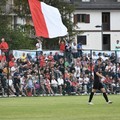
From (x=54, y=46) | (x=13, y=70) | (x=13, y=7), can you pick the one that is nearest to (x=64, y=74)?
(x=13, y=70)

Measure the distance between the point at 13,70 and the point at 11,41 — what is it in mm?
27344

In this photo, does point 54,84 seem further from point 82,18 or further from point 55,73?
point 82,18

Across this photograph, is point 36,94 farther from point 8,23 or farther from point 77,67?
point 8,23

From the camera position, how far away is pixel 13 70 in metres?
38.7

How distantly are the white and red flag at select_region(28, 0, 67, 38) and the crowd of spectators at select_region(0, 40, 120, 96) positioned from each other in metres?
7.31

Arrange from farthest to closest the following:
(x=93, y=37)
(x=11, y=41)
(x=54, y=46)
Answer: (x=93, y=37)
(x=54, y=46)
(x=11, y=41)

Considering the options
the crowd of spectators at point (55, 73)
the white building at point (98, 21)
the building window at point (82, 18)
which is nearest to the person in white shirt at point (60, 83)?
the crowd of spectators at point (55, 73)

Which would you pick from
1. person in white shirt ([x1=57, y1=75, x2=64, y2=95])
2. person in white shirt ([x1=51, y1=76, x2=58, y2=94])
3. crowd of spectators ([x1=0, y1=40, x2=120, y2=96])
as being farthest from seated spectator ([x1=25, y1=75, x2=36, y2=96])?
person in white shirt ([x1=57, y1=75, x2=64, y2=95])

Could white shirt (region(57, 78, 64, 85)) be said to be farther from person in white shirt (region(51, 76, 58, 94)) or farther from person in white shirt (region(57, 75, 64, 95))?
person in white shirt (region(51, 76, 58, 94))

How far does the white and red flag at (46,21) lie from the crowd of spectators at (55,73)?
731cm

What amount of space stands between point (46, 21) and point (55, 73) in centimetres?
927

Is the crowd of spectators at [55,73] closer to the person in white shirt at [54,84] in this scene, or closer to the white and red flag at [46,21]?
the person in white shirt at [54,84]

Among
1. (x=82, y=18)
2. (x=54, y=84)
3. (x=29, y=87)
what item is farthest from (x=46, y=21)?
(x=82, y=18)

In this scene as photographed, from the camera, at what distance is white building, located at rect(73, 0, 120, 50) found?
299ft
